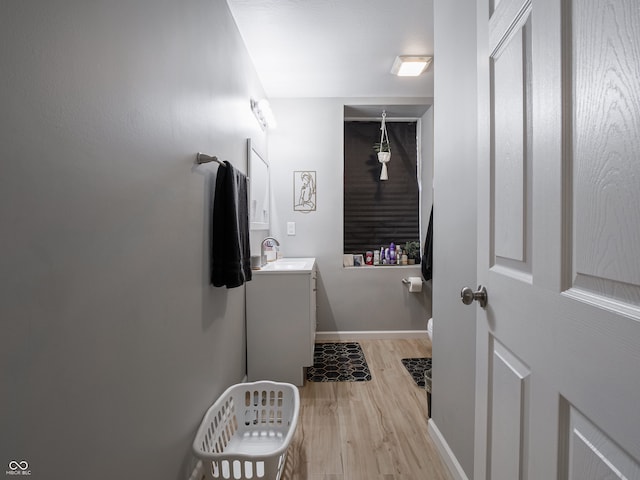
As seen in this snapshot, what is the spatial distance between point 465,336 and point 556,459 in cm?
75

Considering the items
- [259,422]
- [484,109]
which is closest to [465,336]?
[484,109]

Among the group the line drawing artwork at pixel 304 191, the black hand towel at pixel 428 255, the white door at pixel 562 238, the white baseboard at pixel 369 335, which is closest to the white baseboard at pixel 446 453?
the white door at pixel 562 238

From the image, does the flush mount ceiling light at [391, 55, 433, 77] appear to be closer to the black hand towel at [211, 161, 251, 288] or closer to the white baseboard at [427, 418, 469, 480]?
the black hand towel at [211, 161, 251, 288]

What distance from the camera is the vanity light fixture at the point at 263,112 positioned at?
2589mm

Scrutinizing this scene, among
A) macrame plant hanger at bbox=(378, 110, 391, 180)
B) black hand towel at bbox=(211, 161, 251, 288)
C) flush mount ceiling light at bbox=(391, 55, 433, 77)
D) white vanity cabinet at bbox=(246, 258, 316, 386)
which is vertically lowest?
white vanity cabinet at bbox=(246, 258, 316, 386)

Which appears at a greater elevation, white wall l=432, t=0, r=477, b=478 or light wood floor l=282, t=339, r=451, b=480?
white wall l=432, t=0, r=477, b=478

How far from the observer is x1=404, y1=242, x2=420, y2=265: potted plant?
11.4 feet

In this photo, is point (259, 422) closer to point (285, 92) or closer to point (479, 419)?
point (479, 419)

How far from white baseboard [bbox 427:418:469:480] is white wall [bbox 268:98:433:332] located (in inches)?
63.0

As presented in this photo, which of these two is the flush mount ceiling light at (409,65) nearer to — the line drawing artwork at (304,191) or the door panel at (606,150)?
the line drawing artwork at (304,191)

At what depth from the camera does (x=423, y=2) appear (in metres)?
1.93

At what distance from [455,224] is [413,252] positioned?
2.10 metres

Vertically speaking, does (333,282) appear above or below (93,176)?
below

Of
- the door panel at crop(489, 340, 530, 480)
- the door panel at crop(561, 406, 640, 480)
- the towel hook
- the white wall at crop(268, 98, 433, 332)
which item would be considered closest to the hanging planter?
the white wall at crop(268, 98, 433, 332)
